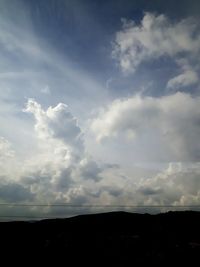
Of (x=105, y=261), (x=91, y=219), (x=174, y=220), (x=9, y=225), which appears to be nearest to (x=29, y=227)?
(x=9, y=225)

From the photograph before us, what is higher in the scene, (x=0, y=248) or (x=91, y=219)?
(x=91, y=219)

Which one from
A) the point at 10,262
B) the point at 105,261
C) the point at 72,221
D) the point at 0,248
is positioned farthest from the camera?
the point at 72,221

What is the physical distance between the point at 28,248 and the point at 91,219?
108 ft

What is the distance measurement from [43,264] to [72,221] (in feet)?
118

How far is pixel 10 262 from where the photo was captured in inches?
1692

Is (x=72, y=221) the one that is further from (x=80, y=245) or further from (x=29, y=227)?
(x=80, y=245)

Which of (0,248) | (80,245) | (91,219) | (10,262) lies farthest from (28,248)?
(91,219)

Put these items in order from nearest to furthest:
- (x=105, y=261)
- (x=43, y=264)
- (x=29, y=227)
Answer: (x=105, y=261), (x=43, y=264), (x=29, y=227)

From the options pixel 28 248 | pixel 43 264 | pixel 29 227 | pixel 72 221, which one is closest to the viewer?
pixel 43 264

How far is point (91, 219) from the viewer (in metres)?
77.5

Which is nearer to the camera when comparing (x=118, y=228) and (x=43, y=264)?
(x=43, y=264)

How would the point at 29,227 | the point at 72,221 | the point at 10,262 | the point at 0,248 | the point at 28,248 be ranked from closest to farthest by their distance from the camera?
the point at 10,262
the point at 28,248
the point at 0,248
the point at 29,227
the point at 72,221

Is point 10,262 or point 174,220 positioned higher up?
point 174,220

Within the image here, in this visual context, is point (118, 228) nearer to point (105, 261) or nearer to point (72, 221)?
point (72, 221)
